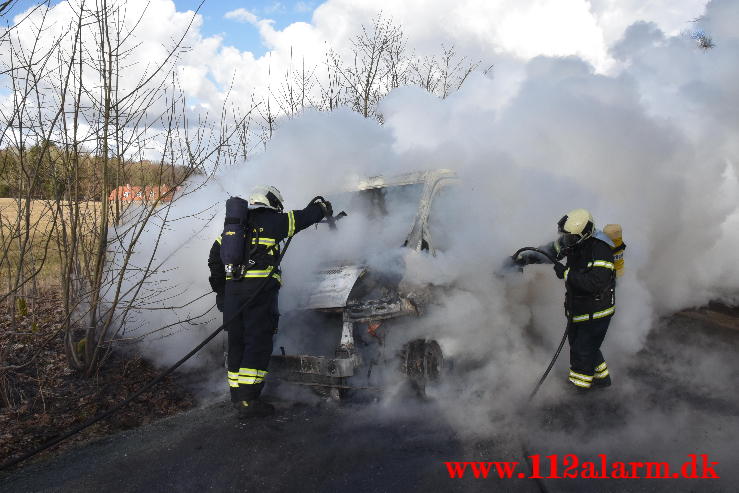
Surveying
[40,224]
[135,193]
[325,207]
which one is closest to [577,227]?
[325,207]

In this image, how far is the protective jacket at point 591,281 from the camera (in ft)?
14.8

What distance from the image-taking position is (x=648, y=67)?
6727 millimetres

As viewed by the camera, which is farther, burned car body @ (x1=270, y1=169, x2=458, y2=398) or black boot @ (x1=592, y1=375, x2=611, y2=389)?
black boot @ (x1=592, y1=375, x2=611, y2=389)

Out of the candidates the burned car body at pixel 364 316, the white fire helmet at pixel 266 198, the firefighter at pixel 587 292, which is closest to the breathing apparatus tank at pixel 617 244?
the firefighter at pixel 587 292

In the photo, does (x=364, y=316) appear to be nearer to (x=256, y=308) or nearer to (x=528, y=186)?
(x=256, y=308)

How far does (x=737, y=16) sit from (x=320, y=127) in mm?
5319

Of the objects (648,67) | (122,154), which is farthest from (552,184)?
(122,154)

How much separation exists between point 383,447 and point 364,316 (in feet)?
3.45

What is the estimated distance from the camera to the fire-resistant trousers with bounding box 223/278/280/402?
4.65 metres

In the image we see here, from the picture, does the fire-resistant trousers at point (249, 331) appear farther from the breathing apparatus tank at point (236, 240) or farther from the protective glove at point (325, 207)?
the protective glove at point (325, 207)

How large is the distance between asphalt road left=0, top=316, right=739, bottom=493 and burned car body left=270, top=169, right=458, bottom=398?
0.38 metres

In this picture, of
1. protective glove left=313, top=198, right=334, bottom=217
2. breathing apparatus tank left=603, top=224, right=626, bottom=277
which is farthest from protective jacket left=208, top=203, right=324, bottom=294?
breathing apparatus tank left=603, top=224, right=626, bottom=277

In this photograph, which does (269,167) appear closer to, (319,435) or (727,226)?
(319,435)

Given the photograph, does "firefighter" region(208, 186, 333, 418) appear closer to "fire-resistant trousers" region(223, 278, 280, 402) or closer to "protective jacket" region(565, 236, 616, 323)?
"fire-resistant trousers" region(223, 278, 280, 402)
